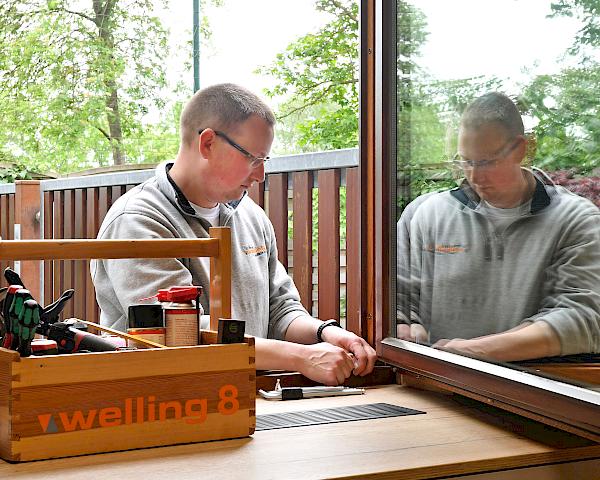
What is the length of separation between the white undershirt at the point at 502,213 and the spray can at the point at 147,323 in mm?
522

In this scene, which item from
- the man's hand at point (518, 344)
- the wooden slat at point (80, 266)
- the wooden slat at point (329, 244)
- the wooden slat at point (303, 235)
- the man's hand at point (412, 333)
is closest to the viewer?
the man's hand at point (518, 344)

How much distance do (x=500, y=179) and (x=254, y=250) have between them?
0.82 m

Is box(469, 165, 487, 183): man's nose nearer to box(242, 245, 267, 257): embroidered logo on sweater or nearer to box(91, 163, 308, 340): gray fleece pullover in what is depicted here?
box(91, 163, 308, 340): gray fleece pullover

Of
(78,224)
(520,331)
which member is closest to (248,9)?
(78,224)

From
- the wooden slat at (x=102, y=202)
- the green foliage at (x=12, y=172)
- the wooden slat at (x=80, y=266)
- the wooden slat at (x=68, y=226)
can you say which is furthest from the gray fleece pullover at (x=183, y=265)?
the green foliage at (x=12, y=172)

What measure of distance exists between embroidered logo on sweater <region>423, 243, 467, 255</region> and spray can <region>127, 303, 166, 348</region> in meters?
0.49

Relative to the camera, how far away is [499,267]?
1.40 meters

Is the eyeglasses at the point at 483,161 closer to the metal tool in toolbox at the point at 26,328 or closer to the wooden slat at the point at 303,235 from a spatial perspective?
the metal tool in toolbox at the point at 26,328

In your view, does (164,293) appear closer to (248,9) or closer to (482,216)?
(482,216)

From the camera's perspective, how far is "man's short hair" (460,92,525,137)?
4.40ft

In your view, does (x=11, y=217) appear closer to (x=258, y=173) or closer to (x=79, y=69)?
(x=258, y=173)

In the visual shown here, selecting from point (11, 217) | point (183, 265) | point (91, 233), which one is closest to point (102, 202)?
point (91, 233)

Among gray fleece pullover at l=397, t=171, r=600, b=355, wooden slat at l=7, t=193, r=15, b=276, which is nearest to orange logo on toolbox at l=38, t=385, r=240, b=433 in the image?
gray fleece pullover at l=397, t=171, r=600, b=355

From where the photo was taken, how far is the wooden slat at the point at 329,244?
2.41 meters
